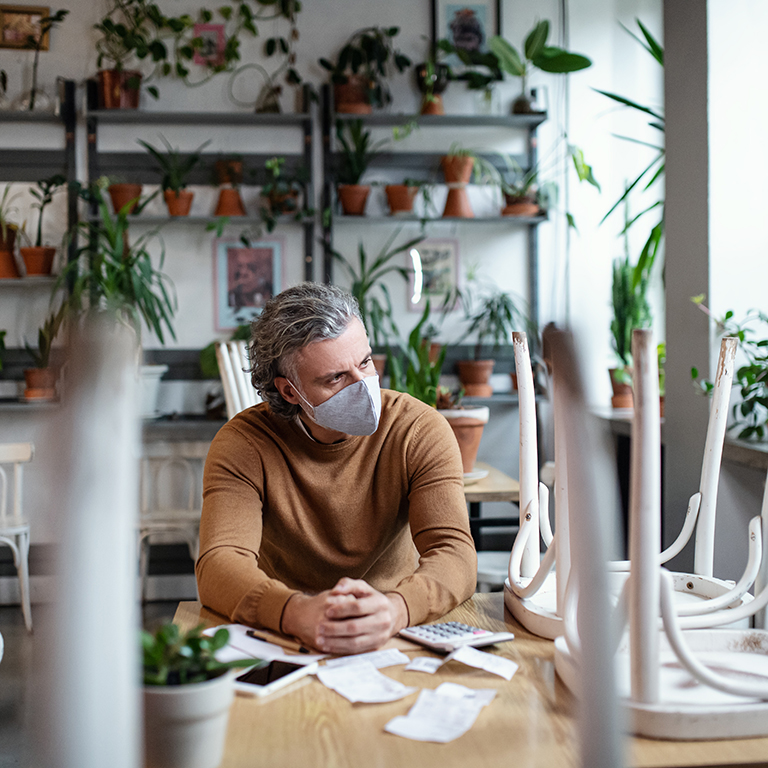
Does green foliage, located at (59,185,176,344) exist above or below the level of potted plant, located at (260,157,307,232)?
below

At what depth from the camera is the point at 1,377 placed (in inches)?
151

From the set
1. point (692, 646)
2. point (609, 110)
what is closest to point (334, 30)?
point (609, 110)

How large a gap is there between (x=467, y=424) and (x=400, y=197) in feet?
5.49

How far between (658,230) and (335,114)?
1713 millimetres

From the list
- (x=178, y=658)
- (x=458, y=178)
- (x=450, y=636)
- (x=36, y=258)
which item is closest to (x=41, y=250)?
(x=36, y=258)

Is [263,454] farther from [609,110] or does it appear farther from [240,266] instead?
[609,110]

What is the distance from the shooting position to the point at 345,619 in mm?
1107

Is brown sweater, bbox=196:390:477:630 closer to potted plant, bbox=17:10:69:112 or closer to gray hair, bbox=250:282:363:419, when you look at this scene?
gray hair, bbox=250:282:363:419

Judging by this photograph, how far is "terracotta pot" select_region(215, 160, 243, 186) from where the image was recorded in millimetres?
3781

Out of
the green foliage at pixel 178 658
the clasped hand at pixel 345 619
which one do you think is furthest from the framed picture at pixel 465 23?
the green foliage at pixel 178 658

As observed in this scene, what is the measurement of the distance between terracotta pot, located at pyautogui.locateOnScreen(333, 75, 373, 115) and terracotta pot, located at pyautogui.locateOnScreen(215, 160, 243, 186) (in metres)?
0.57

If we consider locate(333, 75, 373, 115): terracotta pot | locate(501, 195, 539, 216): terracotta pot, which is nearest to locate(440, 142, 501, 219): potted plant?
locate(501, 195, 539, 216): terracotta pot

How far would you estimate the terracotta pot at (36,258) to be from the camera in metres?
3.70

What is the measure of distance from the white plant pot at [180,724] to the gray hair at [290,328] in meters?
0.87
